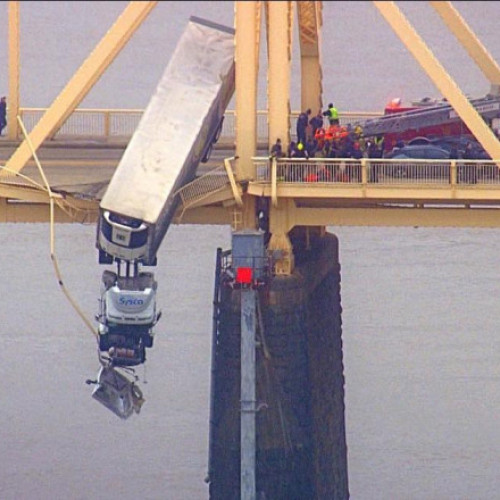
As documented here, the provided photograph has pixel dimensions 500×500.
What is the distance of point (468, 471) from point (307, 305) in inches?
204

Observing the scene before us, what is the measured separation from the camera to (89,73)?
1667 inches

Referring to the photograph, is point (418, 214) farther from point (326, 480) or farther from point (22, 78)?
point (22, 78)

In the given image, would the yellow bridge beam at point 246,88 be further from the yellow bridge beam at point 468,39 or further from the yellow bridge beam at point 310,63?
the yellow bridge beam at point 310,63

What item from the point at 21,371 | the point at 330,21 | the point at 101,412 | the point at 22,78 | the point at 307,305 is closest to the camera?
the point at 307,305

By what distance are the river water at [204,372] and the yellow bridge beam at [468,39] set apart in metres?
1.89

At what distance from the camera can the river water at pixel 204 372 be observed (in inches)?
1831

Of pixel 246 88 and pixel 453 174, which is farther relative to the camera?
pixel 246 88

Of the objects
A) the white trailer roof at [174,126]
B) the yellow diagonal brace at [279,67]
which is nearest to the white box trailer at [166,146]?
the white trailer roof at [174,126]

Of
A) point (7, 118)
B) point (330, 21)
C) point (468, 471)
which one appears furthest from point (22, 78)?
point (468, 471)

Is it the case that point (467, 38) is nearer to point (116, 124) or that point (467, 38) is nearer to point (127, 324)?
point (127, 324)

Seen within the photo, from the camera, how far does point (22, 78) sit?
375ft

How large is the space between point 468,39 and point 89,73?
31.5 feet

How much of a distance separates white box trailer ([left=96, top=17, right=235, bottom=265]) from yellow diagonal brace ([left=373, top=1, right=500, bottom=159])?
348 centimetres

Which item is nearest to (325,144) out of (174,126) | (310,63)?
(174,126)
